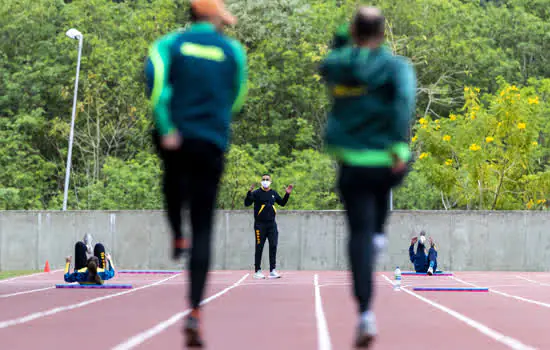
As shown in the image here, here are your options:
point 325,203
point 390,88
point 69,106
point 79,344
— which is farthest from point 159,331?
point 69,106

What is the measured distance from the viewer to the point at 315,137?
54.4 metres

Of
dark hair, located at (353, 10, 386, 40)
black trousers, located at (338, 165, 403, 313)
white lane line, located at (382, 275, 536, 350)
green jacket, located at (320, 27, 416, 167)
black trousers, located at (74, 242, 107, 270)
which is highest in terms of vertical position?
dark hair, located at (353, 10, 386, 40)

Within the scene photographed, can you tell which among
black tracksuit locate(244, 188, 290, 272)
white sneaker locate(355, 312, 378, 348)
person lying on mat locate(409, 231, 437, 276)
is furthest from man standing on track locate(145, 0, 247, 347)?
person lying on mat locate(409, 231, 437, 276)

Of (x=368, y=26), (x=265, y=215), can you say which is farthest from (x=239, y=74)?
(x=265, y=215)

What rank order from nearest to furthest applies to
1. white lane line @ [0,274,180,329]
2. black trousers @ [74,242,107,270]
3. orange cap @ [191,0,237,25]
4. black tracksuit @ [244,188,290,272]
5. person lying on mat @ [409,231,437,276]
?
orange cap @ [191,0,237,25], white lane line @ [0,274,180,329], black trousers @ [74,242,107,270], black tracksuit @ [244,188,290,272], person lying on mat @ [409,231,437,276]

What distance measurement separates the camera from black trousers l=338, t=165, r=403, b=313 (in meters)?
6.22

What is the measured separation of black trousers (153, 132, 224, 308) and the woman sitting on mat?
10634 mm

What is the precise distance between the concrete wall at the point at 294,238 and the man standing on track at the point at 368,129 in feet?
76.9

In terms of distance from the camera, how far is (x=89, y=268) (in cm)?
1681

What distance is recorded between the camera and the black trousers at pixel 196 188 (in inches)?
249

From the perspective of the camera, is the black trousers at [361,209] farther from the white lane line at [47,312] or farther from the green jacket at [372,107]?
the white lane line at [47,312]

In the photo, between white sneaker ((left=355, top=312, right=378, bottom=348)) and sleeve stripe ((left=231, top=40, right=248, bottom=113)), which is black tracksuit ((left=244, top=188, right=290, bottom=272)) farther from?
white sneaker ((left=355, top=312, right=378, bottom=348))

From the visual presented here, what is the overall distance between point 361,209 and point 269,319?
189 inches

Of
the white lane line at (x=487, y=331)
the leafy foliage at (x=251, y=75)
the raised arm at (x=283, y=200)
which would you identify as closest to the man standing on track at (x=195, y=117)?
the white lane line at (x=487, y=331)
